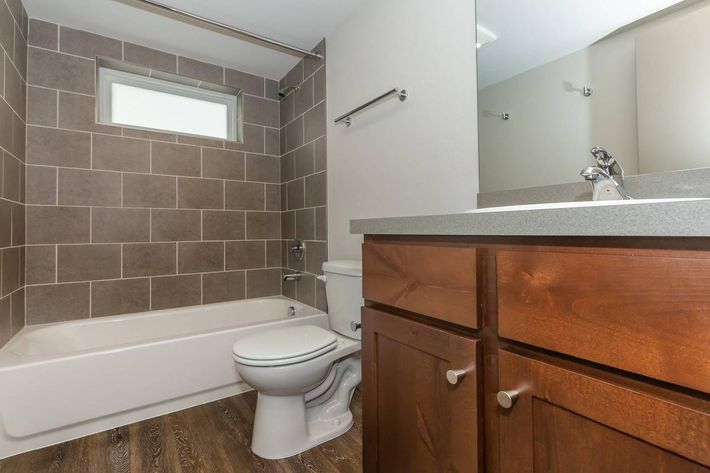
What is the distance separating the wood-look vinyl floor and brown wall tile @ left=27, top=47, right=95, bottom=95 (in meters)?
2.00

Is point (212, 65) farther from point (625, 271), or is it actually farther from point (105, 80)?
point (625, 271)

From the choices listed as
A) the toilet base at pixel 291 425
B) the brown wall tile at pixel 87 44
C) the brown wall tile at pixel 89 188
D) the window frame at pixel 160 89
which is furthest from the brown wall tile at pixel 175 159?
the toilet base at pixel 291 425

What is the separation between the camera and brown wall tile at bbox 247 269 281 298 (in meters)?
2.81

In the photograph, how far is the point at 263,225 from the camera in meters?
2.87

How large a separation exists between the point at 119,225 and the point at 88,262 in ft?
0.95

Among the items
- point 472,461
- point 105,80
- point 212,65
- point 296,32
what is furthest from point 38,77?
point 472,461

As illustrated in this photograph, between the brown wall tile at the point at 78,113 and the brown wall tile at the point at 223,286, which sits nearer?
the brown wall tile at the point at 78,113

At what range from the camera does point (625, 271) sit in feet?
1.64

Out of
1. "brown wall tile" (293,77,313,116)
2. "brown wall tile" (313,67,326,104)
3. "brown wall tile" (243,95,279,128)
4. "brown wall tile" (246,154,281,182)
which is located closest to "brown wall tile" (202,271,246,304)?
"brown wall tile" (246,154,281,182)

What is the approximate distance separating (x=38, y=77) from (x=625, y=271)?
2.94 metres

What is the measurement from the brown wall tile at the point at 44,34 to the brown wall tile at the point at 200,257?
141cm

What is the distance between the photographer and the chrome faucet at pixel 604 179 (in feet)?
3.02

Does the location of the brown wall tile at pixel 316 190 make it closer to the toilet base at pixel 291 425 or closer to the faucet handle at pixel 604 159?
the toilet base at pixel 291 425

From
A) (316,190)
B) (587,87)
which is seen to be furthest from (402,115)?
(316,190)
